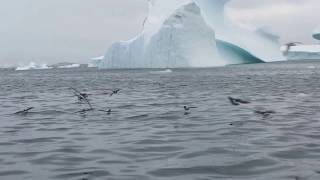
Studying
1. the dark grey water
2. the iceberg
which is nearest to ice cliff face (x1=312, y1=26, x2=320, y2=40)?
the iceberg

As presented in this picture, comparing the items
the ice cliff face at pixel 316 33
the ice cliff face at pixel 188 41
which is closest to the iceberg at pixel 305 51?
the ice cliff face at pixel 316 33

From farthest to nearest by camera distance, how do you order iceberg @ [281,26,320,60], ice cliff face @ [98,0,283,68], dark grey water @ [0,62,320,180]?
iceberg @ [281,26,320,60]
ice cliff face @ [98,0,283,68]
dark grey water @ [0,62,320,180]

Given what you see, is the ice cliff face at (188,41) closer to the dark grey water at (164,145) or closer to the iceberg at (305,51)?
the iceberg at (305,51)

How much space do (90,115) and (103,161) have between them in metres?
6.20

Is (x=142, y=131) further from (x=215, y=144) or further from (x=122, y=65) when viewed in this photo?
(x=122, y=65)

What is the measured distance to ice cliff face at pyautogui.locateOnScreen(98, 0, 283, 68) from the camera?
176 feet

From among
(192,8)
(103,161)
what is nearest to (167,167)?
(103,161)

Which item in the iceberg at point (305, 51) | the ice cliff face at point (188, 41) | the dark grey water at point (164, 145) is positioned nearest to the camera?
the dark grey water at point (164, 145)

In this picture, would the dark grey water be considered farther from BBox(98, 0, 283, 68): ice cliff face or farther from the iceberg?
the iceberg

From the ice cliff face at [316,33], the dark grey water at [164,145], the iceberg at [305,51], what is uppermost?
the ice cliff face at [316,33]

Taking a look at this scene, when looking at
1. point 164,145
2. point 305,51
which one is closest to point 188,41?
point 305,51

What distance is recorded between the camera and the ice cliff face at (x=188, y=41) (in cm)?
5372

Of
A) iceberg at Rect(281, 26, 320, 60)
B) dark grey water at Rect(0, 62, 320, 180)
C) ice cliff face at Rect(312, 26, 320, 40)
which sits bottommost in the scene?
dark grey water at Rect(0, 62, 320, 180)

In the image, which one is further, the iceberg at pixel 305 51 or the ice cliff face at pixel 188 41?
the iceberg at pixel 305 51
